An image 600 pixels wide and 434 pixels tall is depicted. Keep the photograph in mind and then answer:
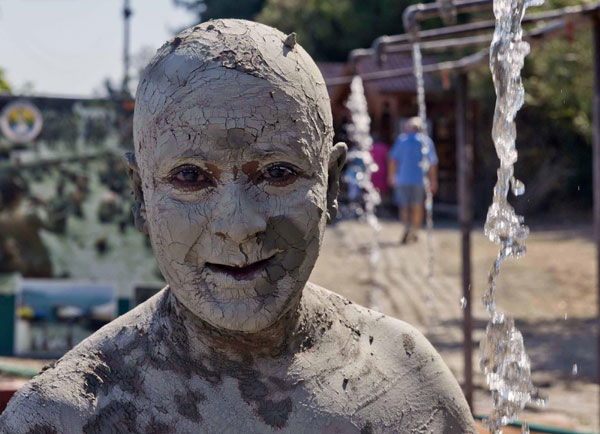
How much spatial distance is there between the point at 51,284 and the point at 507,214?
4.94m

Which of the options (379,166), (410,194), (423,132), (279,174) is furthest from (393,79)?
(279,174)

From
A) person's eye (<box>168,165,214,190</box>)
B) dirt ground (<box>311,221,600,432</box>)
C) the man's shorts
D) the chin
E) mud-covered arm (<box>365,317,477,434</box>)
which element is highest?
person's eye (<box>168,165,214,190</box>)

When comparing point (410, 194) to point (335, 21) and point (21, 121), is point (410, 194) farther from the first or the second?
point (335, 21)

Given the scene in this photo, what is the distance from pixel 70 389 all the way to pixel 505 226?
1.36 meters

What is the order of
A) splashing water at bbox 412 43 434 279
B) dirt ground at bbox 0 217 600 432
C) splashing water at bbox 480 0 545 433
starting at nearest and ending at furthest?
splashing water at bbox 480 0 545 433 → splashing water at bbox 412 43 434 279 → dirt ground at bbox 0 217 600 432

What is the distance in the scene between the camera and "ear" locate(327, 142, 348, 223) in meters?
2.13

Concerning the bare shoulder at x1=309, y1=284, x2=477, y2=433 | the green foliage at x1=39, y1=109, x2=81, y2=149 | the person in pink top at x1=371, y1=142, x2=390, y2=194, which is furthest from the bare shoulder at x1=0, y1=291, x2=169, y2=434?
the person in pink top at x1=371, y1=142, x2=390, y2=194

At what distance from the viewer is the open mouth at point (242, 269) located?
1885mm

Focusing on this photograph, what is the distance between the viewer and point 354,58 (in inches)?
259

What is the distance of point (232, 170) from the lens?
1.88 m

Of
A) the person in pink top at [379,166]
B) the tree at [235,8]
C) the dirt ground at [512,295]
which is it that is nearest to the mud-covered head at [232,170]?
the dirt ground at [512,295]

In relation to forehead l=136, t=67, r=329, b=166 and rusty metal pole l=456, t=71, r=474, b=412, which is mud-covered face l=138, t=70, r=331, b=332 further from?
rusty metal pole l=456, t=71, r=474, b=412

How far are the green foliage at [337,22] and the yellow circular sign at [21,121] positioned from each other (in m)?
14.4

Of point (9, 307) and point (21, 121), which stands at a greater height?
point (21, 121)
